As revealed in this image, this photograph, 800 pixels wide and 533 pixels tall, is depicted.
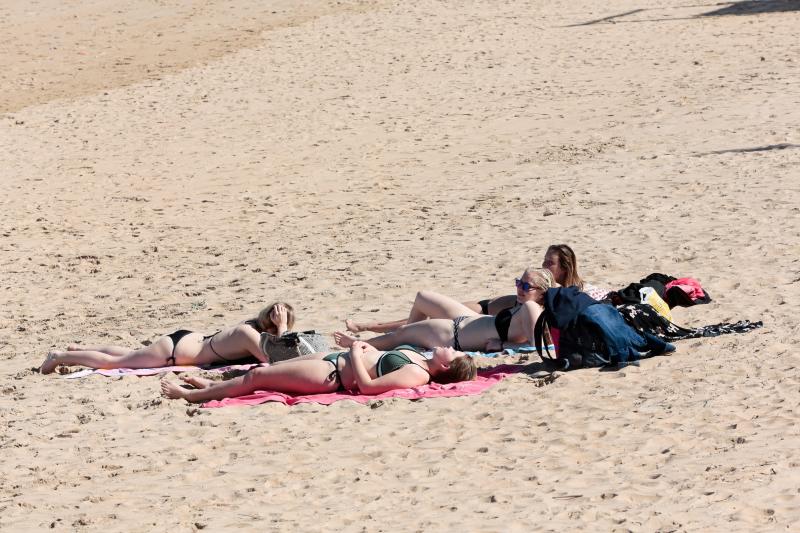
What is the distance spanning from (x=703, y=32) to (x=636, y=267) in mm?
12798

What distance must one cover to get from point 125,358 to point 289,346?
1.34 meters

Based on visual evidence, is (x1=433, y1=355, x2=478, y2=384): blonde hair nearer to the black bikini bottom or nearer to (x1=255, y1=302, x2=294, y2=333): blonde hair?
(x1=255, y1=302, x2=294, y2=333): blonde hair

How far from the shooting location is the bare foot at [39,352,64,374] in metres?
9.17

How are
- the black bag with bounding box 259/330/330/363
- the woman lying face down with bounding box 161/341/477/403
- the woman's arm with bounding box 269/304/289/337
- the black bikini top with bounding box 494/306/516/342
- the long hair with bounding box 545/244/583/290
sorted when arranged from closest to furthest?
the woman lying face down with bounding box 161/341/477/403, the black bag with bounding box 259/330/330/363, the woman's arm with bounding box 269/304/289/337, the black bikini top with bounding box 494/306/516/342, the long hair with bounding box 545/244/583/290

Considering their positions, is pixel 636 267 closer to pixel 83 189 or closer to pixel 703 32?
pixel 83 189

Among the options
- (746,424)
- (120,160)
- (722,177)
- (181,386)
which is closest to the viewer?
(746,424)

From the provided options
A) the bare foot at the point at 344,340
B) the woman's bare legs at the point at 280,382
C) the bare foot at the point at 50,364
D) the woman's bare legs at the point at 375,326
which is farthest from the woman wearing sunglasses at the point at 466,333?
the bare foot at the point at 50,364

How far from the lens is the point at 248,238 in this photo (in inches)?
543

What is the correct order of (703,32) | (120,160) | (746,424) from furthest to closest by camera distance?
Result: (703,32), (120,160), (746,424)

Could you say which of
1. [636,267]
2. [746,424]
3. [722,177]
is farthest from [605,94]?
[746,424]

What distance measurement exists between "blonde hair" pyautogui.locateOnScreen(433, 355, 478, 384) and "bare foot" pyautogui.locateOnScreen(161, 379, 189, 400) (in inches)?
62.2

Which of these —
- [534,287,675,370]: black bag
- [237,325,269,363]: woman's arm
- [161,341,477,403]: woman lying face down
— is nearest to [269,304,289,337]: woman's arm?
[237,325,269,363]: woman's arm

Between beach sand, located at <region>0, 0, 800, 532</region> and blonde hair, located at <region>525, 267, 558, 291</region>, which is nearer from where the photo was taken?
beach sand, located at <region>0, 0, 800, 532</region>

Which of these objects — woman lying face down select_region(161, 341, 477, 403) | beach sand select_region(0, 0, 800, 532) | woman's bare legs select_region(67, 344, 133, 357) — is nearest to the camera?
beach sand select_region(0, 0, 800, 532)
